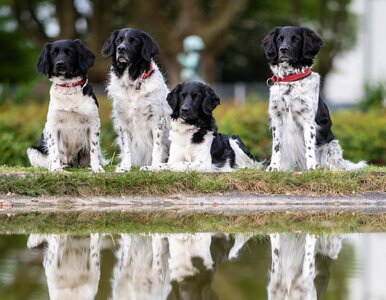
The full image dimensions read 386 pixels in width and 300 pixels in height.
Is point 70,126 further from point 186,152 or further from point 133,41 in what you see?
point 186,152

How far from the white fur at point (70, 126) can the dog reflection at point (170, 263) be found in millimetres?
3635

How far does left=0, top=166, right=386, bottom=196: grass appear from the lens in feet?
46.3

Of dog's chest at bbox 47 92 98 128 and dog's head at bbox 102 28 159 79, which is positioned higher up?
dog's head at bbox 102 28 159 79

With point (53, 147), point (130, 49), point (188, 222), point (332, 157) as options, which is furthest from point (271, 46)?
point (188, 222)

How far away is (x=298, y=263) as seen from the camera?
32.9 feet

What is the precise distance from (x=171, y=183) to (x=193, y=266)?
14.0 ft

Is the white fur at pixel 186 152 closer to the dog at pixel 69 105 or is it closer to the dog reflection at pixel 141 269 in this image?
the dog at pixel 69 105

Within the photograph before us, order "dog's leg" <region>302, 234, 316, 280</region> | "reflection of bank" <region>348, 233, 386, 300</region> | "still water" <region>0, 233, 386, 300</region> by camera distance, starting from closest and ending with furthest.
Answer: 1. "reflection of bank" <region>348, 233, 386, 300</region>
2. "still water" <region>0, 233, 386, 300</region>
3. "dog's leg" <region>302, 234, 316, 280</region>

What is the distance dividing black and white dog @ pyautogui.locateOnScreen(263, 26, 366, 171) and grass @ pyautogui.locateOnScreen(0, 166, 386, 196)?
21.7 inches

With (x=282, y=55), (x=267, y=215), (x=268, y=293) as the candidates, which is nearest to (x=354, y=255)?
(x=268, y=293)

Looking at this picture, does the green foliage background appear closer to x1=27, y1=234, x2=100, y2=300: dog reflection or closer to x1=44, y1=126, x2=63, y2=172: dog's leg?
x1=44, y1=126, x2=63, y2=172: dog's leg

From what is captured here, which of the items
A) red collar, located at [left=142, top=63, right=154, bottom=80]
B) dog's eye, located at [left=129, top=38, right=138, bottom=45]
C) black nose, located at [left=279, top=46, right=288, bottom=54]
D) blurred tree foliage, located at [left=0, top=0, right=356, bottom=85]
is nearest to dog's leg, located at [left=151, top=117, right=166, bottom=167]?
red collar, located at [left=142, top=63, right=154, bottom=80]

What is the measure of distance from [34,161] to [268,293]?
7657 mm

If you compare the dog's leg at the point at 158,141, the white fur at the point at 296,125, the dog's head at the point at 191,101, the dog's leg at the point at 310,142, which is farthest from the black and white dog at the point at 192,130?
the dog's leg at the point at 310,142
